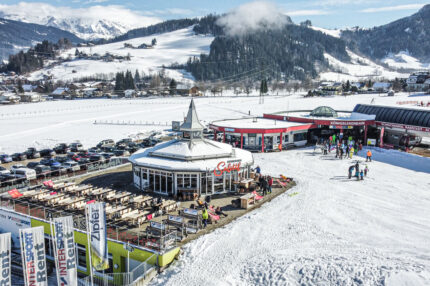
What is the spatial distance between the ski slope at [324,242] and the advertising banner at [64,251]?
11.9 ft

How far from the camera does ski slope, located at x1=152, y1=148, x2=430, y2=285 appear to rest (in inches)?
588

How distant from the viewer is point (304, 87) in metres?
171

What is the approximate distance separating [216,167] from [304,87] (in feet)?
510

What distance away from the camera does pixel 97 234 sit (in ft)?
51.8

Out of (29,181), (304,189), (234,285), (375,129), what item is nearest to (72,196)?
(29,181)

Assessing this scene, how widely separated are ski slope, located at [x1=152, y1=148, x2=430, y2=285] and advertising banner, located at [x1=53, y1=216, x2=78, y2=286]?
3625mm

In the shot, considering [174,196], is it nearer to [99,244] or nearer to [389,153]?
[99,244]

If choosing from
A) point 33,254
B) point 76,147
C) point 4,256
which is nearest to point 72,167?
point 76,147

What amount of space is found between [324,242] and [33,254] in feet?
43.9

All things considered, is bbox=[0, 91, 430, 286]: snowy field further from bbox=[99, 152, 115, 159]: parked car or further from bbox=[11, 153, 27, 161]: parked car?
bbox=[11, 153, 27, 161]: parked car

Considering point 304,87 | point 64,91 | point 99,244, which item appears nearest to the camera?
point 99,244

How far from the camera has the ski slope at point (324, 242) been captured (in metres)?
14.9

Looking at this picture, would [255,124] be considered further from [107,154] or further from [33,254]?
[33,254]

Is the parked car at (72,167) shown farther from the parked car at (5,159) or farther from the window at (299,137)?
the window at (299,137)
